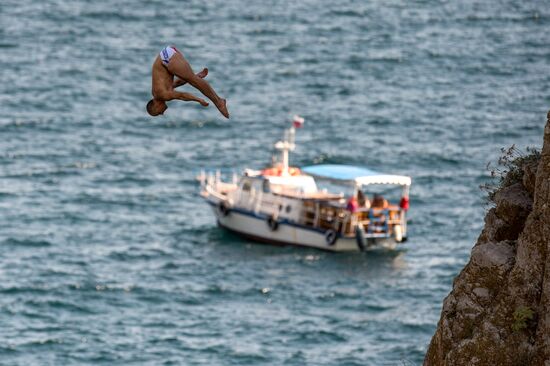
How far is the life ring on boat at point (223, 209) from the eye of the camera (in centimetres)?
8244

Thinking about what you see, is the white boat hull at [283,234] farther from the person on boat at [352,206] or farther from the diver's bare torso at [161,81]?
the diver's bare torso at [161,81]

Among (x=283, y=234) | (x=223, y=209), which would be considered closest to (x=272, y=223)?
(x=283, y=234)

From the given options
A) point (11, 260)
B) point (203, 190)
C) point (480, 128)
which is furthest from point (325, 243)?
point (480, 128)

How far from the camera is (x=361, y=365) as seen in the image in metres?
60.9

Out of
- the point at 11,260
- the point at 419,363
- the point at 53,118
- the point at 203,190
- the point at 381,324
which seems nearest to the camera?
the point at 419,363

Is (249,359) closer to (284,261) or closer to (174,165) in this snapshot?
(284,261)

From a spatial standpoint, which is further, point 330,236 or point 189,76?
point 330,236

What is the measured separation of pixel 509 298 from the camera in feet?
76.4

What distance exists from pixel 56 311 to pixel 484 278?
4601 cm

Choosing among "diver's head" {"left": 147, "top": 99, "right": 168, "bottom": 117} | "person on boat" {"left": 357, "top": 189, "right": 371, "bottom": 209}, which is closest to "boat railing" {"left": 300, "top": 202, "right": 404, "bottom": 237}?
"person on boat" {"left": 357, "top": 189, "right": 371, "bottom": 209}

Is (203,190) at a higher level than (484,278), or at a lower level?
lower

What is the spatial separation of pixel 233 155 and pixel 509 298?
2944 inches

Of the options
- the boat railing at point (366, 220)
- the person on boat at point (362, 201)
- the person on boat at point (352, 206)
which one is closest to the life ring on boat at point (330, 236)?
the boat railing at point (366, 220)

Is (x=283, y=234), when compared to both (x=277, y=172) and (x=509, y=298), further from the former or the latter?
(x=509, y=298)
